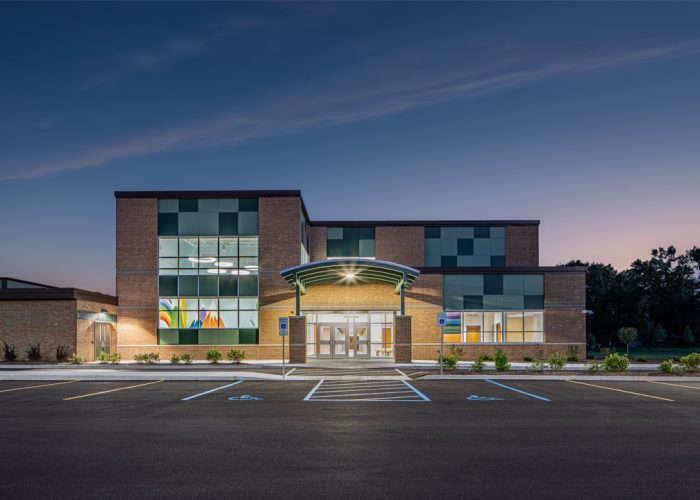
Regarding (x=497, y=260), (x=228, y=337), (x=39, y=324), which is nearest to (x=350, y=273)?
(x=228, y=337)

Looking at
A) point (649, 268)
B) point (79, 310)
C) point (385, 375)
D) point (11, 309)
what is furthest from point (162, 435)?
point (649, 268)

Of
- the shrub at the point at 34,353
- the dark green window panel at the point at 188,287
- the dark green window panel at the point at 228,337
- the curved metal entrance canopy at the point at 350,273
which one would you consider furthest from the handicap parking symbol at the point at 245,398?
the dark green window panel at the point at 188,287

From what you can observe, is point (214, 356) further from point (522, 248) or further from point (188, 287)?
point (522, 248)

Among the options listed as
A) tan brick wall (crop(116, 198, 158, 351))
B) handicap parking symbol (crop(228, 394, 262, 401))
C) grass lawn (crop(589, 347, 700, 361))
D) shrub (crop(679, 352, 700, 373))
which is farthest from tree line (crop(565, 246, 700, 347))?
handicap parking symbol (crop(228, 394, 262, 401))

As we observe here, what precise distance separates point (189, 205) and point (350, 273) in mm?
10129

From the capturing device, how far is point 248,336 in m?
32.3

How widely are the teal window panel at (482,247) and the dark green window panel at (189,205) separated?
67.7 feet

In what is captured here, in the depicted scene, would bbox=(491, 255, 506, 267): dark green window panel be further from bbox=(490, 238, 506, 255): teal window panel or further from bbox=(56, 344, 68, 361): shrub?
bbox=(56, 344, 68, 361): shrub

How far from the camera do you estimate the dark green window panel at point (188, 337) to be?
106 feet

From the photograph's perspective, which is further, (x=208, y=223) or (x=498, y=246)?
(x=498, y=246)

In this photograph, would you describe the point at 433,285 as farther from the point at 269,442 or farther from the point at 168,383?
the point at 269,442

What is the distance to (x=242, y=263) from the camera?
32.8 metres

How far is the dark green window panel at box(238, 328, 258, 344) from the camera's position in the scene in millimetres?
32312

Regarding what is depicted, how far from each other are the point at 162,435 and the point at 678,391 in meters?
15.7
